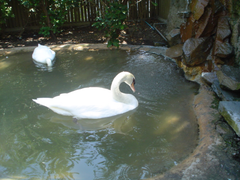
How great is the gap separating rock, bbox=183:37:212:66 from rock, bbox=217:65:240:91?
105 centimetres

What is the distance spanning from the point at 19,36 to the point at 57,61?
4.14 m

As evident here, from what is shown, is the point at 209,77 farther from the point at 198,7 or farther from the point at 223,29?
the point at 198,7

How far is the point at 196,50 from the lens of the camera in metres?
4.80

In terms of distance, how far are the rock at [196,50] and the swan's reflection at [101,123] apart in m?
1.97

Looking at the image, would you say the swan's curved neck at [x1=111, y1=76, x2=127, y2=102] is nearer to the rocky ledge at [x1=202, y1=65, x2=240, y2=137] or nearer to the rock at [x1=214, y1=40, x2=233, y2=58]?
the rocky ledge at [x1=202, y1=65, x2=240, y2=137]

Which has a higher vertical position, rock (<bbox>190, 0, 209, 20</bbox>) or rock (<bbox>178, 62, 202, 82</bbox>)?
rock (<bbox>190, 0, 209, 20</bbox>)

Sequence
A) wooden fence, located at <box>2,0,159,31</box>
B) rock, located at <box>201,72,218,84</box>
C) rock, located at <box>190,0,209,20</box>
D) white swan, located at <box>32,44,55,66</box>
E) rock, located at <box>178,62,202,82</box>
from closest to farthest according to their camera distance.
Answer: rock, located at <box>201,72,218,84</box>, rock, located at <box>190,0,209,20</box>, rock, located at <box>178,62,202,82</box>, white swan, located at <box>32,44,55,66</box>, wooden fence, located at <box>2,0,159,31</box>

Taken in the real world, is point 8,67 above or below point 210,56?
below

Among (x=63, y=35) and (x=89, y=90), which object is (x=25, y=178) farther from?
(x=63, y=35)

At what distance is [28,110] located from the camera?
3.93 metres

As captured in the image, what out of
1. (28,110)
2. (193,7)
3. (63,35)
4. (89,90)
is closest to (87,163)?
(89,90)

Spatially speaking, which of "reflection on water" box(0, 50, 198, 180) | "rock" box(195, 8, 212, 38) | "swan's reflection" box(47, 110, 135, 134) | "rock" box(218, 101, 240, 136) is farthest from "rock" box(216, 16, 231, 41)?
"swan's reflection" box(47, 110, 135, 134)

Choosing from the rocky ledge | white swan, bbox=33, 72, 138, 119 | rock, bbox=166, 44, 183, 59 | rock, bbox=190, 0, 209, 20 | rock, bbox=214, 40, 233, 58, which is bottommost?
white swan, bbox=33, 72, 138, 119

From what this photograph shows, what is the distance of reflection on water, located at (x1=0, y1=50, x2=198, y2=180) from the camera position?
2617mm
